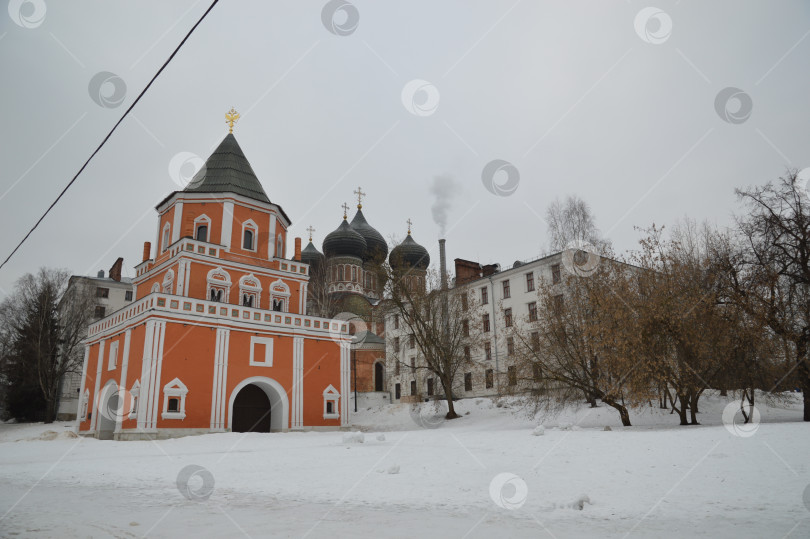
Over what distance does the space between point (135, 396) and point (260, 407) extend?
623cm

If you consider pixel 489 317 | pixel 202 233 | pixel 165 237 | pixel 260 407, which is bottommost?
pixel 260 407

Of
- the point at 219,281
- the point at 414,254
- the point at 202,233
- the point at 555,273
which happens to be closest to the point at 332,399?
the point at 219,281

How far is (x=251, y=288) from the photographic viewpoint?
27.8m

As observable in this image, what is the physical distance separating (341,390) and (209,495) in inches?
798

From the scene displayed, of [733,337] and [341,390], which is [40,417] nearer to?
[341,390]

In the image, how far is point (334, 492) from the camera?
8.98 meters

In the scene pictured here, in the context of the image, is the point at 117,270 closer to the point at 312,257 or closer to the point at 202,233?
the point at 312,257

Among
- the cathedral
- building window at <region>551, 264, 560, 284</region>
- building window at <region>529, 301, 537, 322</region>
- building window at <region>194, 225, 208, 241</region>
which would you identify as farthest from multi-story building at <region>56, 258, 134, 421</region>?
building window at <region>551, 264, 560, 284</region>

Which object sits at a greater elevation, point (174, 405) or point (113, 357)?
point (113, 357)

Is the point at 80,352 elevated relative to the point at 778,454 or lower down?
elevated

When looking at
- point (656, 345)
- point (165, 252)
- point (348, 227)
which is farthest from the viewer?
point (348, 227)

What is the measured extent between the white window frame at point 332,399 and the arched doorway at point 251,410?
2.80 meters

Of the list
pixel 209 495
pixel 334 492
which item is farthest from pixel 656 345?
pixel 209 495

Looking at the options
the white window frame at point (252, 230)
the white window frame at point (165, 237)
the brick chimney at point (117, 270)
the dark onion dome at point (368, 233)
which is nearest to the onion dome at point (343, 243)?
the dark onion dome at point (368, 233)
